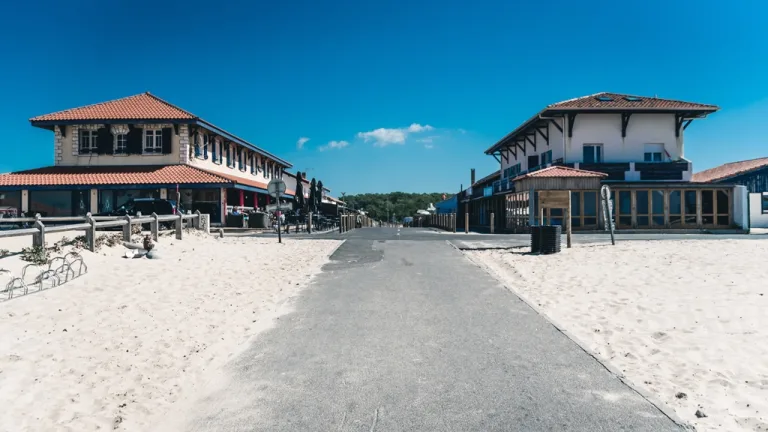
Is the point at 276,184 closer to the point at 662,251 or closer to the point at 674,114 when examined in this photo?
the point at 662,251

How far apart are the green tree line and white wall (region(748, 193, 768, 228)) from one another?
3630 inches

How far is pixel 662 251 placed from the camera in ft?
48.8

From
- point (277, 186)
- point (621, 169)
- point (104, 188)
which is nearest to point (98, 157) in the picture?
point (104, 188)

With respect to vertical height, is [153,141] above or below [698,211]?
above

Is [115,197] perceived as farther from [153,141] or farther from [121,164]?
[153,141]

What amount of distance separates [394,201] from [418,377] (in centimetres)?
16552

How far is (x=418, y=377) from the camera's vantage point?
502cm

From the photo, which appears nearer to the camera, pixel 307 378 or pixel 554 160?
pixel 307 378

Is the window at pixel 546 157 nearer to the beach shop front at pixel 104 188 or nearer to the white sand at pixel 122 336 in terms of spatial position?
the beach shop front at pixel 104 188

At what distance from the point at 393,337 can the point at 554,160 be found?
27.9 m

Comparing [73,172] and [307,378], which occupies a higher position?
[73,172]

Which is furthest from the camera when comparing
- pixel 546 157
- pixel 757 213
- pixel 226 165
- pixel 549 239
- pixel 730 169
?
pixel 730 169

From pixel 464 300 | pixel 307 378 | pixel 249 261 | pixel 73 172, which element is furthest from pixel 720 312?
pixel 73 172

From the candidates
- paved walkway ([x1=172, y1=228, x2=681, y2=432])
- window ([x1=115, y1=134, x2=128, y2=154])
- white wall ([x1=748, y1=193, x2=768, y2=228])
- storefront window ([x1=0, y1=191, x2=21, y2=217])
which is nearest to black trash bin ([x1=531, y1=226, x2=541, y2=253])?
paved walkway ([x1=172, y1=228, x2=681, y2=432])
